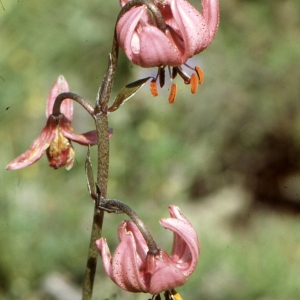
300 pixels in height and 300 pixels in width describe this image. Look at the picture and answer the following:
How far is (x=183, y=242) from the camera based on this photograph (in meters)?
1.33

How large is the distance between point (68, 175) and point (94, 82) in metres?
0.78

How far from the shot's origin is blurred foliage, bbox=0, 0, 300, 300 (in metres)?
2.67

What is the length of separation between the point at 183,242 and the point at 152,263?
11cm

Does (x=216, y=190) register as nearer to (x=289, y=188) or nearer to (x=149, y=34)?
(x=289, y=188)

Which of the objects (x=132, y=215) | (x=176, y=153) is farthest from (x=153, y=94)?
(x=176, y=153)

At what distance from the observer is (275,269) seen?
287 cm

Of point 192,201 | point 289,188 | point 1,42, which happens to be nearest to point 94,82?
point 1,42

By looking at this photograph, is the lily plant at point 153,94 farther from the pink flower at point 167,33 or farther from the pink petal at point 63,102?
the pink petal at point 63,102

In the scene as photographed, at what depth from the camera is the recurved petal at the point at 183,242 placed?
1.25 meters

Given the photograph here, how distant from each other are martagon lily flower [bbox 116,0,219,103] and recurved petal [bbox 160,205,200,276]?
280 mm

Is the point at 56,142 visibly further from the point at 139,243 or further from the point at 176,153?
the point at 176,153

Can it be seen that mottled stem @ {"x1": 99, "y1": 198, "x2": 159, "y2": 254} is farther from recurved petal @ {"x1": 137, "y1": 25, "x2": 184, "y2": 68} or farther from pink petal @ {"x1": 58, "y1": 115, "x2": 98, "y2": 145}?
recurved petal @ {"x1": 137, "y1": 25, "x2": 184, "y2": 68}

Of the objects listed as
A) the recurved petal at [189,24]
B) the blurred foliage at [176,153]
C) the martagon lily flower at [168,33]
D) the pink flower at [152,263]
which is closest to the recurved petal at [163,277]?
Result: the pink flower at [152,263]

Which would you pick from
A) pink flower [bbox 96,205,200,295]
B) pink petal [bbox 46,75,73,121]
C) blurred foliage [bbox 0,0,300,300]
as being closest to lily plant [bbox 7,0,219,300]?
pink flower [bbox 96,205,200,295]
